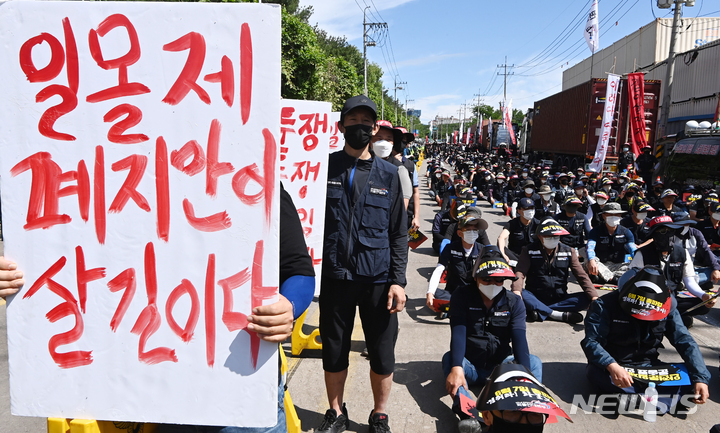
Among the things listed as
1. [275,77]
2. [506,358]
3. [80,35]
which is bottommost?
[506,358]

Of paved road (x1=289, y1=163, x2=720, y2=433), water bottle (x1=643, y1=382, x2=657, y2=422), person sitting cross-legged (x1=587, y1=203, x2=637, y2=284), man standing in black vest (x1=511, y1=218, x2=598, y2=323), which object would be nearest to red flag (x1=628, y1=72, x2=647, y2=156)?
person sitting cross-legged (x1=587, y1=203, x2=637, y2=284)

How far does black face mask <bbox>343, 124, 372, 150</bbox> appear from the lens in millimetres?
2768

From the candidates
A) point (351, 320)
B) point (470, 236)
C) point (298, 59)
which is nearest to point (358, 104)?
point (351, 320)

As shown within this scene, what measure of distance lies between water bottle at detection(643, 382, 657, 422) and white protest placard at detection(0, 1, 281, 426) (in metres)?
3.09

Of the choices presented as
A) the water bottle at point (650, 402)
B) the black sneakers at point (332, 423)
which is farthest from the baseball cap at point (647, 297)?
the black sneakers at point (332, 423)

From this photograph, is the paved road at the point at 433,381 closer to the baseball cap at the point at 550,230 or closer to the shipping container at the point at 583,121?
the baseball cap at the point at 550,230

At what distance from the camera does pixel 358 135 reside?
277 centimetres

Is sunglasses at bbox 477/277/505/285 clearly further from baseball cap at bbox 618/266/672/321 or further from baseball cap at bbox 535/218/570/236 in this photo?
baseball cap at bbox 535/218/570/236

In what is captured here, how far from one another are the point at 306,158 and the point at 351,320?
1.67 m

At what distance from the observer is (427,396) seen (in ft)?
12.4

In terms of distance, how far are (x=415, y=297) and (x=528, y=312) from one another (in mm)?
1474

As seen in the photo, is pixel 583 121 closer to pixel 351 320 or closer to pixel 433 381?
pixel 433 381

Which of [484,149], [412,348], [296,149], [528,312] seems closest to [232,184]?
[296,149]

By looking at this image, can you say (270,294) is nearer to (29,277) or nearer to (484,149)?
(29,277)
